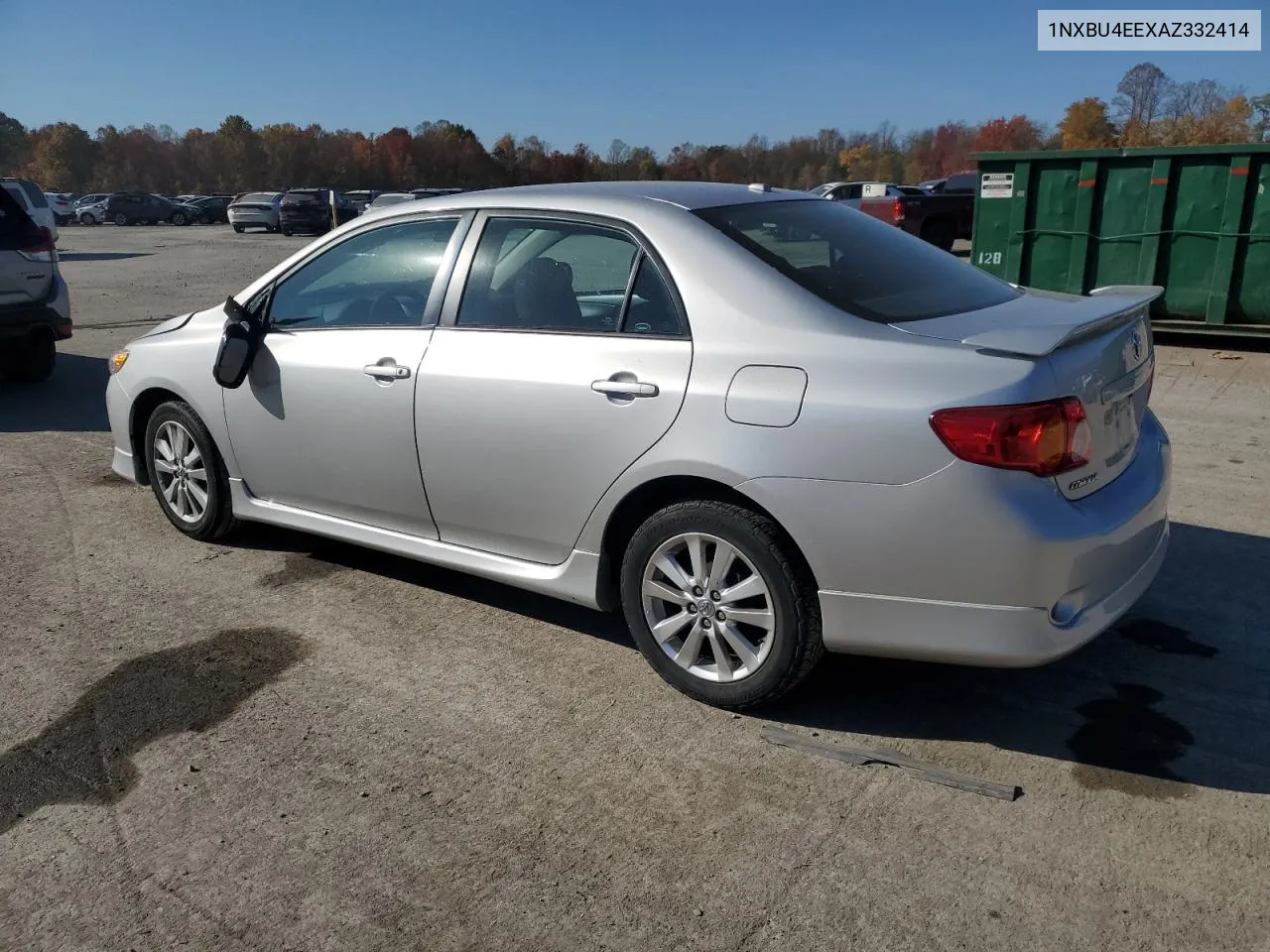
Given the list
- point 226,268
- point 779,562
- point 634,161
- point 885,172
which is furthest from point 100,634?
point 885,172

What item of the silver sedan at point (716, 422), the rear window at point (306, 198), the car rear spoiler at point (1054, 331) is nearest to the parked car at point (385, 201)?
the silver sedan at point (716, 422)

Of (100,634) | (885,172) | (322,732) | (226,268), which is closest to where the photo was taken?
(322,732)

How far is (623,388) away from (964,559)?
1.22 m

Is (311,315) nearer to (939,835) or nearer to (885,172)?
(939,835)

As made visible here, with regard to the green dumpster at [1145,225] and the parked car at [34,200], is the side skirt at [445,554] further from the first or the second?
the parked car at [34,200]

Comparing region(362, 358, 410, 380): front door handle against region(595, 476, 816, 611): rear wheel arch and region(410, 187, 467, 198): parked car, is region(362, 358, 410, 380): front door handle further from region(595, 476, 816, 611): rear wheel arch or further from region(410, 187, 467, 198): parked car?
region(595, 476, 816, 611): rear wheel arch

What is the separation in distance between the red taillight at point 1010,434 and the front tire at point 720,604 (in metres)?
0.63

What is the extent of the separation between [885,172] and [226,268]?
86260 millimetres

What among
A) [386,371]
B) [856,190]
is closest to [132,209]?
[856,190]

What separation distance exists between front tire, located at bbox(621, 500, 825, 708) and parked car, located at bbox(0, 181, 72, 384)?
7.27 m

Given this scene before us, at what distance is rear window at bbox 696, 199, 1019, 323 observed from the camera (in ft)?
11.5

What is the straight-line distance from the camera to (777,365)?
3.29m

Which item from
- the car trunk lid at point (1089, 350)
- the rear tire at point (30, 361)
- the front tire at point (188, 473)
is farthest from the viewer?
the rear tire at point (30, 361)

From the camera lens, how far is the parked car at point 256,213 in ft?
131
